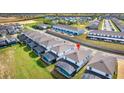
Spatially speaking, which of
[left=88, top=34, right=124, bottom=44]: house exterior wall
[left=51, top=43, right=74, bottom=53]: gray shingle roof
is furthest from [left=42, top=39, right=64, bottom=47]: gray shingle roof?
[left=88, top=34, right=124, bottom=44]: house exterior wall

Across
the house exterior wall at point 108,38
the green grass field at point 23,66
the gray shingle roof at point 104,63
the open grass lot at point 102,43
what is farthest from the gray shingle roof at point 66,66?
the house exterior wall at point 108,38

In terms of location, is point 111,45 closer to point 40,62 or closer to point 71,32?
point 71,32

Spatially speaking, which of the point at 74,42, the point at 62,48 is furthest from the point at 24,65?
the point at 74,42

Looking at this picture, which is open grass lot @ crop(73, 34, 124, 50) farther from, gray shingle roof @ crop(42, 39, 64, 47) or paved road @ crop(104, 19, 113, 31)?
gray shingle roof @ crop(42, 39, 64, 47)

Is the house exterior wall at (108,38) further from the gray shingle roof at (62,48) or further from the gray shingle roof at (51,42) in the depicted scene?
the gray shingle roof at (51,42)
